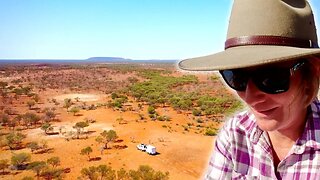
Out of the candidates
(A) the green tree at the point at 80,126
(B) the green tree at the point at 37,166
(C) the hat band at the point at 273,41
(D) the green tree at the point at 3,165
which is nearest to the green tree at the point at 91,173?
(B) the green tree at the point at 37,166

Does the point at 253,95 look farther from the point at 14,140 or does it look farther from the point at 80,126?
the point at 80,126

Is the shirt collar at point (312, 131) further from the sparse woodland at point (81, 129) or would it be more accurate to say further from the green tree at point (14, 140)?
the green tree at point (14, 140)

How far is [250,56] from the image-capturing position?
992 millimetres

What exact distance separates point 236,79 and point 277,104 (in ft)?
0.55

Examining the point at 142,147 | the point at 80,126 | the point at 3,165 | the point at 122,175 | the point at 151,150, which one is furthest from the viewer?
the point at 80,126

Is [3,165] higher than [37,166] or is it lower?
lower

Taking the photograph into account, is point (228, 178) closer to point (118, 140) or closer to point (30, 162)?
point (30, 162)

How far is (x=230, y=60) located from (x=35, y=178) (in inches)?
506

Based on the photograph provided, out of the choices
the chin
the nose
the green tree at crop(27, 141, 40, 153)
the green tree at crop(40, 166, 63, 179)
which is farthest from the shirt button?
the green tree at crop(27, 141, 40, 153)

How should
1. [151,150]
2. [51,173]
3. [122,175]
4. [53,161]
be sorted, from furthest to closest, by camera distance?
[151,150]
[53,161]
[51,173]
[122,175]

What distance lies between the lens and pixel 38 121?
865 inches

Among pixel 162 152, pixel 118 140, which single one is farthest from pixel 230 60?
pixel 118 140

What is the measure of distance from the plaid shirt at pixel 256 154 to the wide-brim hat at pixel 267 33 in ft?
1.12

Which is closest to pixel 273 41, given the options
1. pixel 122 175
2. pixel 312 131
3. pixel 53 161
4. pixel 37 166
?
pixel 312 131
